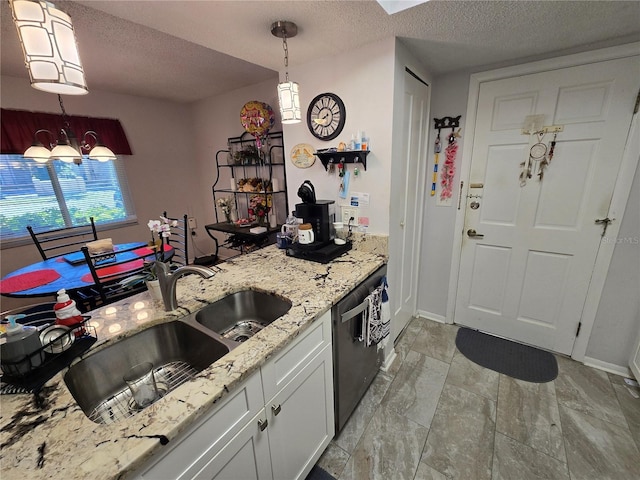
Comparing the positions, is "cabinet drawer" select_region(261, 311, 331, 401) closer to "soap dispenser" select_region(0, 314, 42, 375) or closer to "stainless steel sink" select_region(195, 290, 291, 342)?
"stainless steel sink" select_region(195, 290, 291, 342)

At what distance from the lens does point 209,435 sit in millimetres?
768

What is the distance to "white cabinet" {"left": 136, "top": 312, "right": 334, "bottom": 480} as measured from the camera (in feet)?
2.40

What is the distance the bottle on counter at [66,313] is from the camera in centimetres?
91

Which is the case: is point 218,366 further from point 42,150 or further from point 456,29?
point 42,150

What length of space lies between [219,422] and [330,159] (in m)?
1.58

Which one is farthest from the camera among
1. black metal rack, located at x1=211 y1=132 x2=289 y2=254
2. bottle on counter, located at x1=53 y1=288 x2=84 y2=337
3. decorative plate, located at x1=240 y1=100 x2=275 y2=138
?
black metal rack, located at x1=211 y1=132 x2=289 y2=254

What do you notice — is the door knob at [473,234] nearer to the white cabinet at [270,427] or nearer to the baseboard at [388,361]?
the baseboard at [388,361]

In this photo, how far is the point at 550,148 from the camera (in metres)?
1.82

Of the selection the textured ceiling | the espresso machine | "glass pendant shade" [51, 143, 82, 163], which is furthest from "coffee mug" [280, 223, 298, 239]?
"glass pendant shade" [51, 143, 82, 163]

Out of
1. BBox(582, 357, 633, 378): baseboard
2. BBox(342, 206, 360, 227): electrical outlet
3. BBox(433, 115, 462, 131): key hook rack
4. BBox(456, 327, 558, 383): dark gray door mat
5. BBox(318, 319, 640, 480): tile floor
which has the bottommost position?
BBox(318, 319, 640, 480): tile floor

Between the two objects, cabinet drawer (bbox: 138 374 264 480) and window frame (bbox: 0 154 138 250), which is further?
window frame (bbox: 0 154 138 250)

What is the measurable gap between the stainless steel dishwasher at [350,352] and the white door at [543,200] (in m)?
1.12

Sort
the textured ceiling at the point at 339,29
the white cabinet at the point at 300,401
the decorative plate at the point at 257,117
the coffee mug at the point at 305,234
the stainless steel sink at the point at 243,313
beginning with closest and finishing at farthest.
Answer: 1. the white cabinet at the point at 300,401
2. the textured ceiling at the point at 339,29
3. the stainless steel sink at the point at 243,313
4. the coffee mug at the point at 305,234
5. the decorative plate at the point at 257,117

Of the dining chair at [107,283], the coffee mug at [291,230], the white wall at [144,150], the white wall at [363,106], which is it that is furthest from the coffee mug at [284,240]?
the white wall at [144,150]
